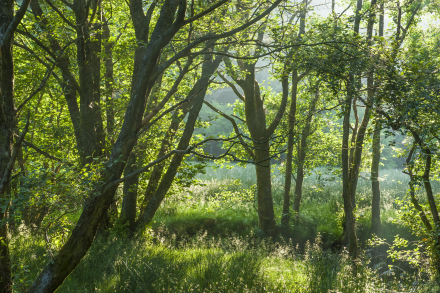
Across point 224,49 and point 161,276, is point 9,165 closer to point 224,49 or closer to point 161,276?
point 161,276

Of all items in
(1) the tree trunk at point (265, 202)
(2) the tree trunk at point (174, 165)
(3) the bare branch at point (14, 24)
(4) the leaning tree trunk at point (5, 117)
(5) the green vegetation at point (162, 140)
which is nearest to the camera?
(3) the bare branch at point (14, 24)

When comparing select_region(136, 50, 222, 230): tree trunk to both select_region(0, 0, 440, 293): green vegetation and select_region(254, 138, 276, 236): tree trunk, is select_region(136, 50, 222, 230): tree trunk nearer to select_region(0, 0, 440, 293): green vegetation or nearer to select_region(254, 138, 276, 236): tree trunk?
select_region(0, 0, 440, 293): green vegetation

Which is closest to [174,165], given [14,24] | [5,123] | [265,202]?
[5,123]

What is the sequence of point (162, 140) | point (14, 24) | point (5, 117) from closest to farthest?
1. point (14, 24)
2. point (5, 117)
3. point (162, 140)

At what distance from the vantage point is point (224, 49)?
7.87 m

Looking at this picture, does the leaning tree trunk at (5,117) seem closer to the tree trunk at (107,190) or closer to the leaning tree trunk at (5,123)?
the leaning tree trunk at (5,123)

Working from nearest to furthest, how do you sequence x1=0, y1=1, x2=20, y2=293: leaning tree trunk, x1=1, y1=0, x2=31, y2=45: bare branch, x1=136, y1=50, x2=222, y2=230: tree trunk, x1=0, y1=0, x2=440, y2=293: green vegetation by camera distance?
x1=1, y1=0, x2=31, y2=45: bare branch → x1=0, y1=1, x2=20, y2=293: leaning tree trunk → x1=0, y1=0, x2=440, y2=293: green vegetation → x1=136, y1=50, x2=222, y2=230: tree trunk

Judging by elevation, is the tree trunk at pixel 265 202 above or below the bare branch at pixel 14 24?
below

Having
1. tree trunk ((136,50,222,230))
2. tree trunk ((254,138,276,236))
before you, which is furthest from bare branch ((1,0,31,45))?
tree trunk ((254,138,276,236))

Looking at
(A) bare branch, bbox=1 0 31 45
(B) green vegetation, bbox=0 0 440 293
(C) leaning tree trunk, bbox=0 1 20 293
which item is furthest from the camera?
(B) green vegetation, bbox=0 0 440 293

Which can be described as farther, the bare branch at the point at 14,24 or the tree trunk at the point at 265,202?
the tree trunk at the point at 265,202

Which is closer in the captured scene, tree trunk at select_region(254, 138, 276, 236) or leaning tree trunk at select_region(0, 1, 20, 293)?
leaning tree trunk at select_region(0, 1, 20, 293)

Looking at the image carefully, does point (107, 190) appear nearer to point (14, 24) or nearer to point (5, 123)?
point (5, 123)

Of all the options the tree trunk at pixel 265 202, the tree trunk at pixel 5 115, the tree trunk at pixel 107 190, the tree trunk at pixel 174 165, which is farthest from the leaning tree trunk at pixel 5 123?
the tree trunk at pixel 265 202
